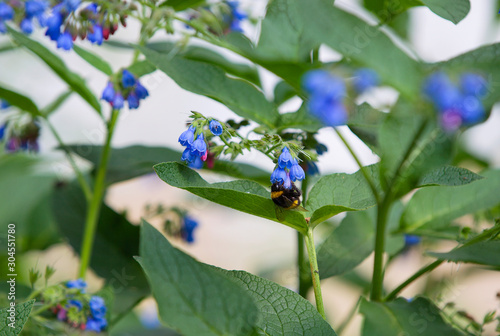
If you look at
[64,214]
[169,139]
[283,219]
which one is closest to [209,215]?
[169,139]

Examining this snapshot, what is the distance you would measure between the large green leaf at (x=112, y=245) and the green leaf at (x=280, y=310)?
35 centimetres

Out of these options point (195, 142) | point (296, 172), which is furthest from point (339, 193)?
point (195, 142)

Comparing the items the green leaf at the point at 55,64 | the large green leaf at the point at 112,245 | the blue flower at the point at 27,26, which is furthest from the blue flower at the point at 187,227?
the blue flower at the point at 27,26

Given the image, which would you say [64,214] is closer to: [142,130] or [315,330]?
[315,330]

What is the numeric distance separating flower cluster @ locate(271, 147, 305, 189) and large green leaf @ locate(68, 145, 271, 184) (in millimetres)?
224

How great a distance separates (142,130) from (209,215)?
1.75ft

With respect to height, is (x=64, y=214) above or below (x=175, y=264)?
below

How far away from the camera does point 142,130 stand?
2.46 metres

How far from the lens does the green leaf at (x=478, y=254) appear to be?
514mm

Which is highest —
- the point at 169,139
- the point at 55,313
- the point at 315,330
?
the point at 315,330

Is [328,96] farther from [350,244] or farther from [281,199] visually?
[350,244]

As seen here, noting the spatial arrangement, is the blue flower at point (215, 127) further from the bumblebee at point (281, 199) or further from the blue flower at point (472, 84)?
the blue flower at point (472, 84)

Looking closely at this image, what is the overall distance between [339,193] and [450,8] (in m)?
0.20

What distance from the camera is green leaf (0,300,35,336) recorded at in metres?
0.51
